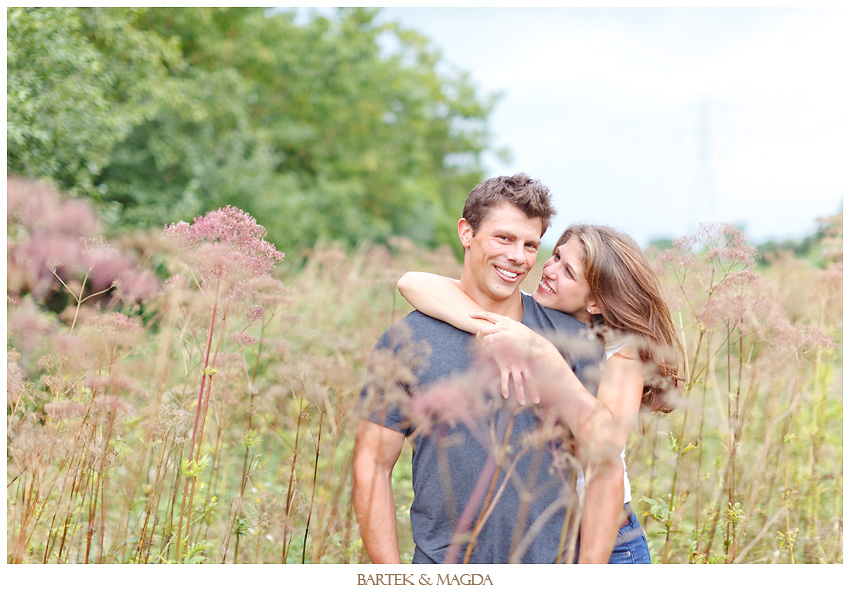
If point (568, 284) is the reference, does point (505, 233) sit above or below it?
above

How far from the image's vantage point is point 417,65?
94.6ft

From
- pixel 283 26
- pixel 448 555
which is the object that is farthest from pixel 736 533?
pixel 283 26

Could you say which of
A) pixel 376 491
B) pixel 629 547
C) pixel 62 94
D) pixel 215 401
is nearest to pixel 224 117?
pixel 62 94

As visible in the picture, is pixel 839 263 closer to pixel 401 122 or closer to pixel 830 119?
pixel 830 119

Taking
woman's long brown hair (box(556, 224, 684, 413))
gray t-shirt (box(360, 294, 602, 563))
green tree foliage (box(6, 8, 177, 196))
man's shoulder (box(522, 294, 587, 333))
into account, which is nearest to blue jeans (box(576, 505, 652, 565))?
gray t-shirt (box(360, 294, 602, 563))

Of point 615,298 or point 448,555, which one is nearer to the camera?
point 448,555

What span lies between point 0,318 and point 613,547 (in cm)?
231

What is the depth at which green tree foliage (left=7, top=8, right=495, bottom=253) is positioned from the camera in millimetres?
4324

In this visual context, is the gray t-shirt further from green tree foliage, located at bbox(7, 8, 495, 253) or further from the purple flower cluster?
green tree foliage, located at bbox(7, 8, 495, 253)

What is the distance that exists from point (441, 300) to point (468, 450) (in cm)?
60

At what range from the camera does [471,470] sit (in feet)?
6.98

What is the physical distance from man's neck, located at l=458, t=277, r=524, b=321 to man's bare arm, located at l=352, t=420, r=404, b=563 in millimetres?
663

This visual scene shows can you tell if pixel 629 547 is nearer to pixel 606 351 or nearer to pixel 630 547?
pixel 630 547

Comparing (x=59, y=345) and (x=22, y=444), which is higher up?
(x=59, y=345)
